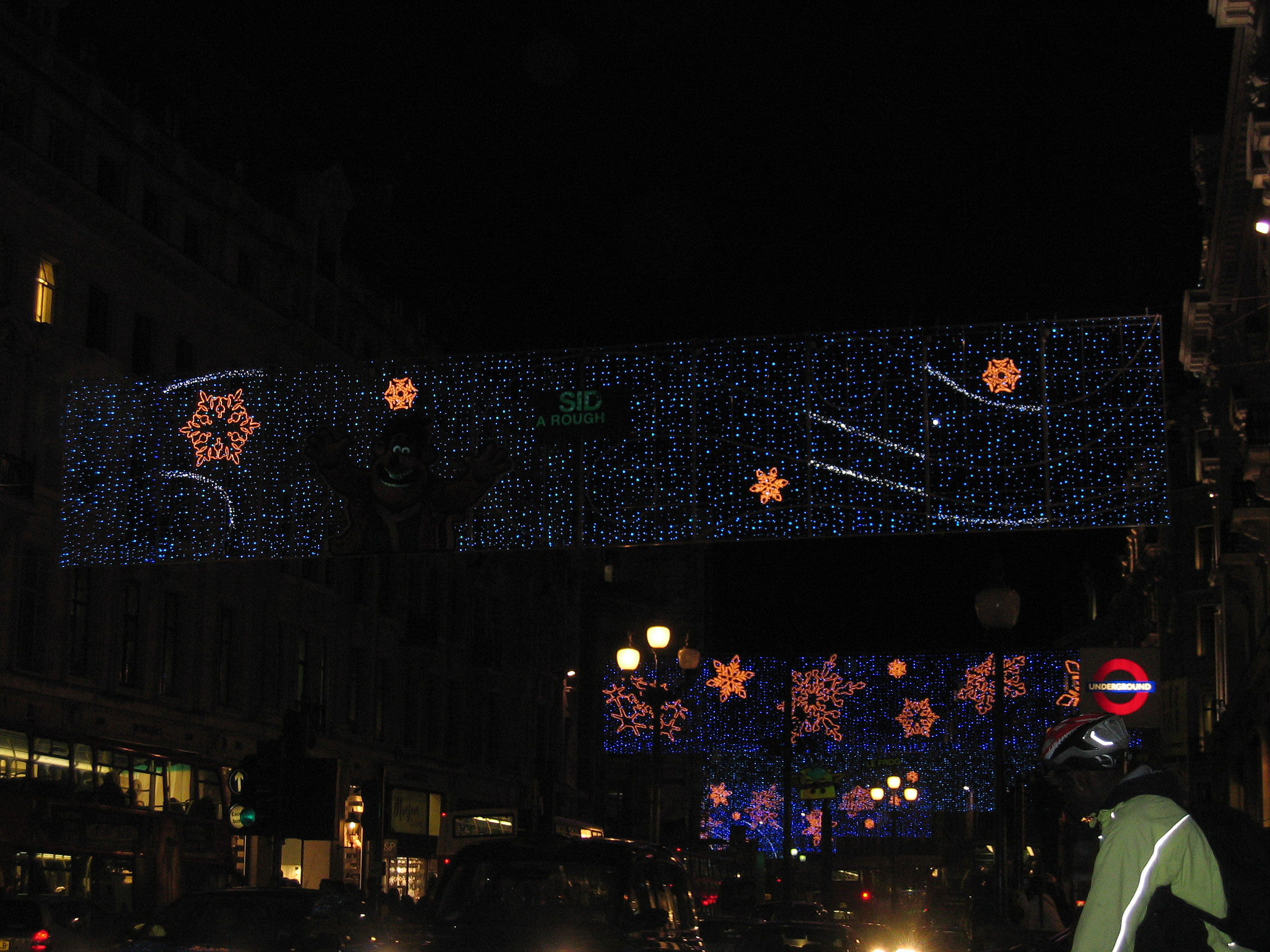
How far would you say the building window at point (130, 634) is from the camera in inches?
1481

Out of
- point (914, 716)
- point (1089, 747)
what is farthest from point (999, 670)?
point (914, 716)

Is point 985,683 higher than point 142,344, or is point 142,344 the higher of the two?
point 142,344

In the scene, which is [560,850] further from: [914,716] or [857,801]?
[857,801]

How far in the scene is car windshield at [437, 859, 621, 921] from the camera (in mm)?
11188

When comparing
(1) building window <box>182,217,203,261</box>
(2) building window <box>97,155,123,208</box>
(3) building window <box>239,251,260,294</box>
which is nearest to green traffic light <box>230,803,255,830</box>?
(2) building window <box>97,155,123,208</box>

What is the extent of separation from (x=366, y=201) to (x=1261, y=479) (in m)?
32.8

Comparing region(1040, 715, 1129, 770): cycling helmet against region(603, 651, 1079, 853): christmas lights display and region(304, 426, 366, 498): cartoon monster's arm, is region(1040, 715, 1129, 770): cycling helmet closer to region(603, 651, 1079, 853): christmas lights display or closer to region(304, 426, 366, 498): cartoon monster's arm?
region(304, 426, 366, 498): cartoon monster's arm

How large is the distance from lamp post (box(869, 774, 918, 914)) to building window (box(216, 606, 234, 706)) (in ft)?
54.8

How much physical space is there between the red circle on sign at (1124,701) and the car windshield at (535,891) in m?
5.01

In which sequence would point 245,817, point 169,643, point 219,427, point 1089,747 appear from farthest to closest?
point 169,643, point 219,427, point 245,817, point 1089,747

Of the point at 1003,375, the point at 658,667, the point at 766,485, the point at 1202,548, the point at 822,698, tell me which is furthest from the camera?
the point at 822,698

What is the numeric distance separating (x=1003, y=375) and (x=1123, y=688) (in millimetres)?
8533

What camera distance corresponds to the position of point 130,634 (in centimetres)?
3819

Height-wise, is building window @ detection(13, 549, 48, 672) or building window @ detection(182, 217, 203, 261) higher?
building window @ detection(182, 217, 203, 261)
